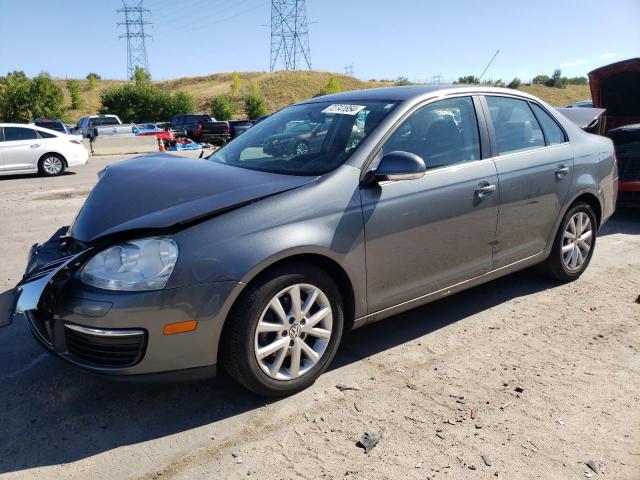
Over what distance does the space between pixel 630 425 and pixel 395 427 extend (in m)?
1.22

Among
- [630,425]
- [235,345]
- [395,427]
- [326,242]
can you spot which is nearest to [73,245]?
[235,345]

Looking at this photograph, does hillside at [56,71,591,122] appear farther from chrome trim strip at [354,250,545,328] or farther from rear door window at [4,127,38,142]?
chrome trim strip at [354,250,545,328]

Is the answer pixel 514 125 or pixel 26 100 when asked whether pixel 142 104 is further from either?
pixel 514 125

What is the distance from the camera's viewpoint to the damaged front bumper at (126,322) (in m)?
2.56

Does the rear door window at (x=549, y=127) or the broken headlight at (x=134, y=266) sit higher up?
the rear door window at (x=549, y=127)

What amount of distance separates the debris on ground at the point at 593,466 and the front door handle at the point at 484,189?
1809 millimetres

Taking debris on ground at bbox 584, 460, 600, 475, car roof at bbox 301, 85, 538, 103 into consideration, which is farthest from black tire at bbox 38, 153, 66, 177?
debris on ground at bbox 584, 460, 600, 475

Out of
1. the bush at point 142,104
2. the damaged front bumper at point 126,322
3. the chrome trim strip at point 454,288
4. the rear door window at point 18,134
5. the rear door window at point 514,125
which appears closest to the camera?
the damaged front bumper at point 126,322

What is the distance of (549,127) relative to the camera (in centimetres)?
450

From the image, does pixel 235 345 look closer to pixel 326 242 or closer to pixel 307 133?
pixel 326 242

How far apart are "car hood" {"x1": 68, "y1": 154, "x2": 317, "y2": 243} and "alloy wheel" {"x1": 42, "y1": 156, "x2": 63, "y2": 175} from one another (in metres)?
11.2

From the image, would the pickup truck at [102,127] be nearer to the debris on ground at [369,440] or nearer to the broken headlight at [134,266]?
the broken headlight at [134,266]

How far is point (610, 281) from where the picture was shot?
16.3 ft

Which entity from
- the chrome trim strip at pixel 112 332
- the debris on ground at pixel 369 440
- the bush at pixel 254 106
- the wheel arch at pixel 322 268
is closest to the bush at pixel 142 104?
the bush at pixel 254 106
